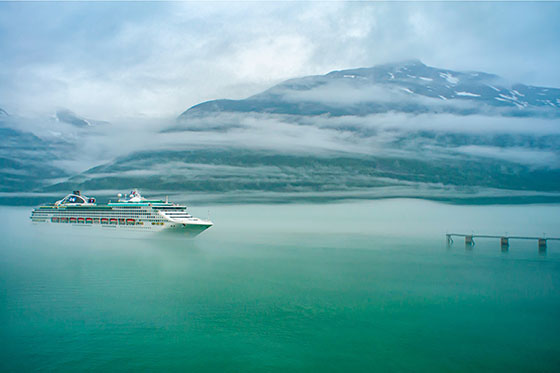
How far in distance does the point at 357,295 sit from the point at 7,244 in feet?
122

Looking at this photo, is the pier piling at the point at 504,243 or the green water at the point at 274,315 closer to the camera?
the green water at the point at 274,315

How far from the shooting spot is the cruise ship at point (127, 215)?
4406cm

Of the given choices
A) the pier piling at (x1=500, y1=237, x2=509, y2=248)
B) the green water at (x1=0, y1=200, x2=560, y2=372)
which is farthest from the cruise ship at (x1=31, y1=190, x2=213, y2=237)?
the pier piling at (x1=500, y1=237, x2=509, y2=248)

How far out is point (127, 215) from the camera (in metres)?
49.7

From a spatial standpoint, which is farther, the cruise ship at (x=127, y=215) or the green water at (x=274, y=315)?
the cruise ship at (x=127, y=215)

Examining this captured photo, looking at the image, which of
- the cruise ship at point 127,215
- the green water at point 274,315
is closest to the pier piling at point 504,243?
the green water at point 274,315

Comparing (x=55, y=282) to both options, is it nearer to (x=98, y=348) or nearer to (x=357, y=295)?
(x=98, y=348)

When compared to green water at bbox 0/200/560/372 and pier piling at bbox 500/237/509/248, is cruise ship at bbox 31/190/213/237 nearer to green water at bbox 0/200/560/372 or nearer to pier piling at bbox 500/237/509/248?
green water at bbox 0/200/560/372

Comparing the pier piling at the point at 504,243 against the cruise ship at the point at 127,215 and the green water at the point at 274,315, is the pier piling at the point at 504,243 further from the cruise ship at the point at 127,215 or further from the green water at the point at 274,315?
the cruise ship at the point at 127,215

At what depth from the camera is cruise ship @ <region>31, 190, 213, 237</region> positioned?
44.1 meters

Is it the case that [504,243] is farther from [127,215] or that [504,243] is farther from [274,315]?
[127,215]

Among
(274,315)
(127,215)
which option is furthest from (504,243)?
(127,215)

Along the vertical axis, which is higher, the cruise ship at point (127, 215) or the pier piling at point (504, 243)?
the cruise ship at point (127, 215)

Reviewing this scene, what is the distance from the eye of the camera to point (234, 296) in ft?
63.2
